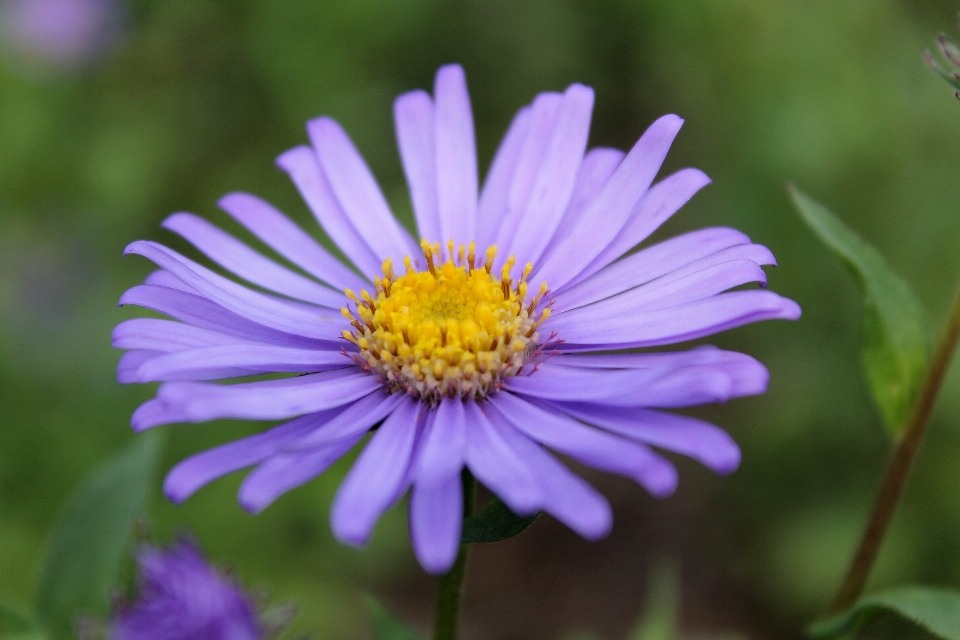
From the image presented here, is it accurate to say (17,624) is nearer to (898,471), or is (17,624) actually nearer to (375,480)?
(375,480)

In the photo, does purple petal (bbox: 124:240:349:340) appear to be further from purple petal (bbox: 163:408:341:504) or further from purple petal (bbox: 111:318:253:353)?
purple petal (bbox: 163:408:341:504)

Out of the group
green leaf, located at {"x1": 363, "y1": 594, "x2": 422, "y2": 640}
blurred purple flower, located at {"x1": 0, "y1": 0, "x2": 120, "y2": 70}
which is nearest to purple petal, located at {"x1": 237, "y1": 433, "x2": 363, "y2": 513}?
green leaf, located at {"x1": 363, "y1": 594, "x2": 422, "y2": 640}

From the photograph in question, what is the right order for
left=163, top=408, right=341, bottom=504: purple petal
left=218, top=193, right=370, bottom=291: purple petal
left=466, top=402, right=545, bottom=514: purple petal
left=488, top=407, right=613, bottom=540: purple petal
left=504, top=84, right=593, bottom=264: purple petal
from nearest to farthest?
left=488, top=407, right=613, bottom=540: purple petal → left=466, top=402, right=545, bottom=514: purple petal → left=163, top=408, right=341, bottom=504: purple petal → left=504, top=84, right=593, bottom=264: purple petal → left=218, top=193, right=370, bottom=291: purple petal

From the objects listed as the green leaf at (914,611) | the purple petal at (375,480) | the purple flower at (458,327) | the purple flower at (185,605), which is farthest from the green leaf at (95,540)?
the green leaf at (914,611)

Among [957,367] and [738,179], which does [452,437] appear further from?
[738,179]

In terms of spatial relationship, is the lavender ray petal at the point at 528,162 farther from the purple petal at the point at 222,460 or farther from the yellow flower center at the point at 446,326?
the purple petal at the point at 222,460

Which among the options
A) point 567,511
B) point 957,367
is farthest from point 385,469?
point 957,367

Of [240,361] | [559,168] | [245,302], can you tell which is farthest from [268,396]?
[559,168]
